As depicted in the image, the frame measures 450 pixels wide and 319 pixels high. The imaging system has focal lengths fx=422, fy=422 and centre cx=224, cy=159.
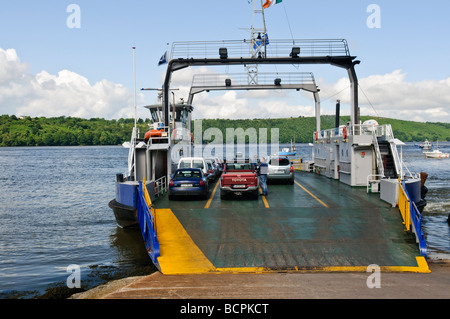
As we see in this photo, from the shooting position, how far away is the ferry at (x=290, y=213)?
10.8 metres

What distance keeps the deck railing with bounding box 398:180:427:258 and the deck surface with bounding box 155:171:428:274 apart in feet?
0.76

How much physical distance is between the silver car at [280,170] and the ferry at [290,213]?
550 mm

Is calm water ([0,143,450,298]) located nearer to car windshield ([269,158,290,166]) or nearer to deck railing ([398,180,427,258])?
deck railing ([398,180,427,258])

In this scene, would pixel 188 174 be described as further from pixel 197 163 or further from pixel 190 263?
pixel 190 263

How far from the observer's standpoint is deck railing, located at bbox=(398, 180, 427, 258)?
11.2 meters

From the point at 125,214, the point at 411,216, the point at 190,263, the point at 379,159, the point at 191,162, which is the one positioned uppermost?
the point at 379,159

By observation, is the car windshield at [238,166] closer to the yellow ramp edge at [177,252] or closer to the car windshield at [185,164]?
the car windshield at [185,164]

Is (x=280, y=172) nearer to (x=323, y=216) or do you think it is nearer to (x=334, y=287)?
(x=323, y=216)

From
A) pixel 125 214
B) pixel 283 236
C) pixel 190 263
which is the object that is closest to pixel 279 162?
pixel 125 214

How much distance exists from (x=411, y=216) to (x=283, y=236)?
3.84 meters

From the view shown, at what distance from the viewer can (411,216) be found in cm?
1250

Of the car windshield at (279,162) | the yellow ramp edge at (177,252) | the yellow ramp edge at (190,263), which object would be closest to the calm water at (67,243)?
the yellow ramp edge at (177,252)
